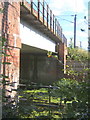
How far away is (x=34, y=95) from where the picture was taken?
12.2 ft

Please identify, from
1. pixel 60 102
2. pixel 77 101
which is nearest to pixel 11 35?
pixel 60 102

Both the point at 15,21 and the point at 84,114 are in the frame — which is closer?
the point at 84,114

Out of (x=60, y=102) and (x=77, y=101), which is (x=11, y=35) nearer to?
(x=60, y=102)

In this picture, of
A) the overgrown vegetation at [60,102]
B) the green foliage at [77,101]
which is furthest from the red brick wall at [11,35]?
the green foliage at [77,101]

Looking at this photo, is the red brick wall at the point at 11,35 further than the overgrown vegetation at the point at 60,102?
Yes

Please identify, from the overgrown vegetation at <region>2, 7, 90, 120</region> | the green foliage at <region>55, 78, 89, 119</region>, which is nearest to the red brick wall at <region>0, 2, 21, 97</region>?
the overgrown vegetation at <region>2, 7, 90, 120</region>

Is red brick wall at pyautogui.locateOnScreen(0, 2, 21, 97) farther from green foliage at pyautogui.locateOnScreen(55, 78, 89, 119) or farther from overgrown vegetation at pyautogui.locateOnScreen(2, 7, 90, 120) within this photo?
green foliage at pyautogui.locateOnScreen(55, 78, 89, 119)

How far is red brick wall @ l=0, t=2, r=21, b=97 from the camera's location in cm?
389

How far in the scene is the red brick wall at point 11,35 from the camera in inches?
153

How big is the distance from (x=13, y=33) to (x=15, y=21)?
40 centimetres

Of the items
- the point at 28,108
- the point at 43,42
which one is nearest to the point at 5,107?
the point at 28,108

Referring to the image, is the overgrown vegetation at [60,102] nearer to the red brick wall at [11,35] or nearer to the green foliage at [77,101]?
the green foliage at [77,101]

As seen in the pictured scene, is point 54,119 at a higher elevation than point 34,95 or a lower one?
lower

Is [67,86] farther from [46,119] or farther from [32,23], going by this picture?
[32,23]
